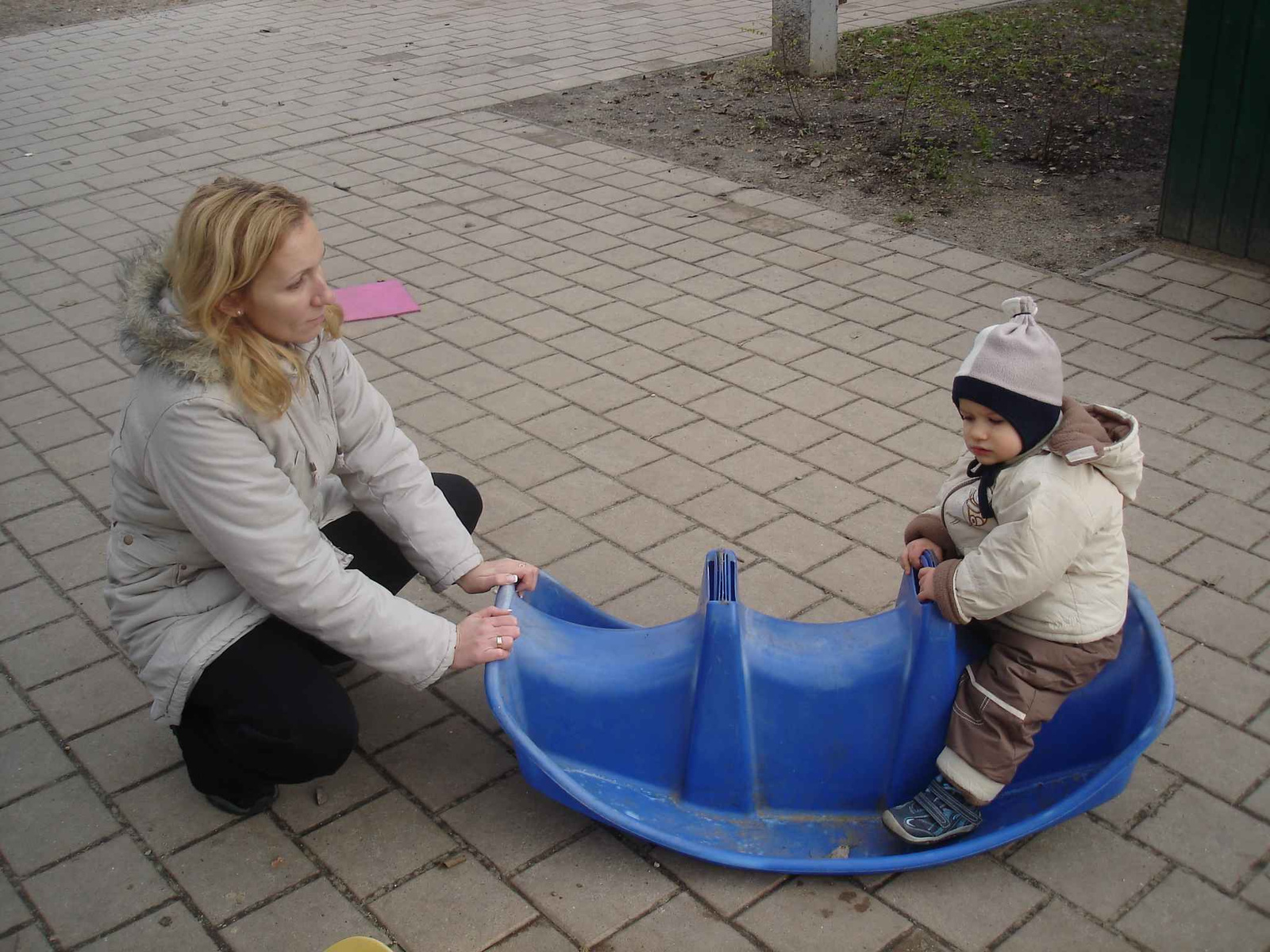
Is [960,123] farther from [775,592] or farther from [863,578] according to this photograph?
[775,592]

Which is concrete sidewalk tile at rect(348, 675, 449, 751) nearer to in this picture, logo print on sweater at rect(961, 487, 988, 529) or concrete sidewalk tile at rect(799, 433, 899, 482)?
logo print on sweater at rect(961, 487, 988, 529)

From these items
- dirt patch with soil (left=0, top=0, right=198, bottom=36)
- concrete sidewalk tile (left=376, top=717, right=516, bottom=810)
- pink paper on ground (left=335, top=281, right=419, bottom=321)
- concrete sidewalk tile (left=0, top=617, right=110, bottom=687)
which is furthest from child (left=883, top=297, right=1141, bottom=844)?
dirt patch with soil (left=0, top=0, right=198, bottom=36)

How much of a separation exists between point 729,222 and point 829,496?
97.9 inches

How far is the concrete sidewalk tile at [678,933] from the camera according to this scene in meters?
2.31

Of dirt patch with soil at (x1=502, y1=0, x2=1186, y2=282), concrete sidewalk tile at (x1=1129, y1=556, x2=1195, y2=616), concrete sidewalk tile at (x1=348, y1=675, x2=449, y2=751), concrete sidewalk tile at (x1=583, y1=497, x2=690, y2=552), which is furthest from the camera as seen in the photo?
dirt patch with soil at (x1=502, y1=0, x2=1186, y2=282)

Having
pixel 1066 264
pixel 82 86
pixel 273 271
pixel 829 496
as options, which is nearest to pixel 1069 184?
pixel 1066 264

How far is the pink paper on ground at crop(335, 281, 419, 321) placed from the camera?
504cm

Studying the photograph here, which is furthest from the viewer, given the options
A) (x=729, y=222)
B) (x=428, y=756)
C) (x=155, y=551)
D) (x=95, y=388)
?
(x=729, y=222)

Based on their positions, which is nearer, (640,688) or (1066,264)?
(640,688)

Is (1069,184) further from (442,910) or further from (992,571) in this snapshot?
(442,910)

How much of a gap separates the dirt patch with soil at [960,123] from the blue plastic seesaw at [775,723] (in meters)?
3.17

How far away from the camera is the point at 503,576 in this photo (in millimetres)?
2660

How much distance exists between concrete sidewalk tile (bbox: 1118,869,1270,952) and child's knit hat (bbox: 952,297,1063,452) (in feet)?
2.98

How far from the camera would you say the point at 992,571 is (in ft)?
7.57
